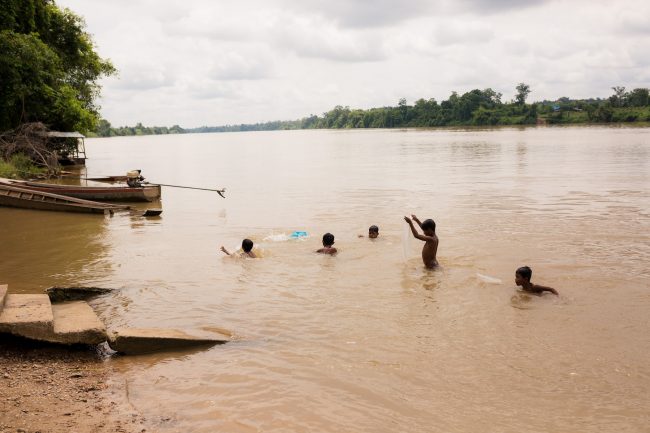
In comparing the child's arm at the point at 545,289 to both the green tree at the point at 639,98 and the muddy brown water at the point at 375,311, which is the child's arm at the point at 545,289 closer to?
the muddy brown water at the point at 375,311

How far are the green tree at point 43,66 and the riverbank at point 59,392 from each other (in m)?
22.9

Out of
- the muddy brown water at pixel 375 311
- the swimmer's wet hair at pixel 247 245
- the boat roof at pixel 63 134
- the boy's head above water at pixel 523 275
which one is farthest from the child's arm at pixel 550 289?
the boat roof at pixel 63 134

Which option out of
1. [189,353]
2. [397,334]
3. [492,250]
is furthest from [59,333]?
[492,250]

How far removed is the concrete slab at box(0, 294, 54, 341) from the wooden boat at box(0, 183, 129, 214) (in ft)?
40.8

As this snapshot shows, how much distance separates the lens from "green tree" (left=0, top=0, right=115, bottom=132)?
975 inches

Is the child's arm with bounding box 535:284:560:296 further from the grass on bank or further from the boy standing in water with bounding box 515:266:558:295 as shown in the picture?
the grass on bank

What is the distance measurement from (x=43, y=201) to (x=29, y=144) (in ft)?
34.4

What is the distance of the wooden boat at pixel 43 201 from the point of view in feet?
57.5

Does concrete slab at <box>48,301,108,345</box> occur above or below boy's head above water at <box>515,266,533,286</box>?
above

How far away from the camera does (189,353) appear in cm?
616

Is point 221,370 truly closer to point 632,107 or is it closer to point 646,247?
point 646,247

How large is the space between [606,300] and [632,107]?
108 metres

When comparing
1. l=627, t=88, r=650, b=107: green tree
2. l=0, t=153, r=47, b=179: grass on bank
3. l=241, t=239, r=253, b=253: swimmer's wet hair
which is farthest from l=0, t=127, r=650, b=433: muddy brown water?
l=627, t=88, r=650, b=107: green tree

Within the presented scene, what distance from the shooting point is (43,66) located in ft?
88.7
